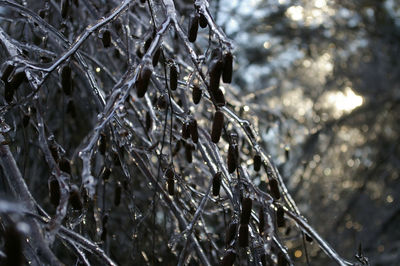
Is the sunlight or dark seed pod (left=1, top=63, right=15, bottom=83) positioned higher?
dark seed pod (left=1, top=63, right=15, bottom=83)

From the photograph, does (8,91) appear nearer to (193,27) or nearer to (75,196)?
(75,196)

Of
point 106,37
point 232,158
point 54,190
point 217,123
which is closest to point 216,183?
point 232,158

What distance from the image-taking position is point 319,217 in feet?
22.6

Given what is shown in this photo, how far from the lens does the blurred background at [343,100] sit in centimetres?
634

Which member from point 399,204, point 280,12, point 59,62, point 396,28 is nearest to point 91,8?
point 59,62

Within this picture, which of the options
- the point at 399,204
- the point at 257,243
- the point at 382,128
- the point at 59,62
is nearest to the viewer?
the point at 59,62

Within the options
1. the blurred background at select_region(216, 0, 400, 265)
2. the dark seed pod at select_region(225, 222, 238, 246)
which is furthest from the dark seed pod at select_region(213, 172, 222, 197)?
the blurred background at select_region(216, 0, 400, 265)

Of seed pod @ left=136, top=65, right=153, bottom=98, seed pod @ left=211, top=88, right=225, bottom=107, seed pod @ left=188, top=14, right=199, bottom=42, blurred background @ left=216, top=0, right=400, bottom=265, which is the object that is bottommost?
blurred background @ left=216, top=0, right=400, bottom=265

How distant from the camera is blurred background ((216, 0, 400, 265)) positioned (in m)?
6.34

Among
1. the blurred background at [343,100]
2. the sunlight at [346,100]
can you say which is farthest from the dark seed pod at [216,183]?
the sunlight at [346,100]

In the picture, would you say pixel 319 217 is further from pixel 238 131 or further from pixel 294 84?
pixel 238 131

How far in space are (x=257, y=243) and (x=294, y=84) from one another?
762 cm

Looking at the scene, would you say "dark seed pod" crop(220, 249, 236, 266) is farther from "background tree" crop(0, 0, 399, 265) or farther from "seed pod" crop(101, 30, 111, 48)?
"seed pod" crop(101, 30, 111, 48)

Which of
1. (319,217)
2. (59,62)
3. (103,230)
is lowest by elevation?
(319,217)
